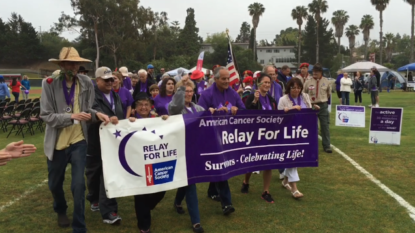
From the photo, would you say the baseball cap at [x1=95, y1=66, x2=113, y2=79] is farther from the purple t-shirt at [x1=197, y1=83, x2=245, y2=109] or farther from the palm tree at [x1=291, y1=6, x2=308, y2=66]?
the palm tree at [x1=291, y1=6, x2=308, y2=66]

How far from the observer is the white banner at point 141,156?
3.78 m

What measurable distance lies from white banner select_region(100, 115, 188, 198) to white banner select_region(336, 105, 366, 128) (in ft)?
25.4

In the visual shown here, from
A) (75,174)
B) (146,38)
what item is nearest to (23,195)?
(75,174)

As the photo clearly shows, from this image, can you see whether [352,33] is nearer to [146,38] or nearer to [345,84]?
[146,38]

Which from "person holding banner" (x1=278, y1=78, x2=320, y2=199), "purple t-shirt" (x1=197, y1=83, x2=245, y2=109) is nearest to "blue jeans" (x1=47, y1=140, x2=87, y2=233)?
A: "purple t-shirt" (x1=197, y1=83, x2=245, y2=109)

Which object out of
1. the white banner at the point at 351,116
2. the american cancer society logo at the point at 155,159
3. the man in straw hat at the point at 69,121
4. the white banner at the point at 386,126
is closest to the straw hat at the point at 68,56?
the man in straw hat at the point at 69,121

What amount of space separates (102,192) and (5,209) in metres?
1.60

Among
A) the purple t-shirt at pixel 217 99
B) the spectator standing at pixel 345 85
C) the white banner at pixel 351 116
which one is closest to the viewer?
the purple t-shirt at pixel 217 99

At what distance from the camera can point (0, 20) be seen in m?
75.9

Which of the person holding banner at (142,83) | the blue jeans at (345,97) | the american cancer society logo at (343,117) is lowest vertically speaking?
the american cancer society logo at (343,117)

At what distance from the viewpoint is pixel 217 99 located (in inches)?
181

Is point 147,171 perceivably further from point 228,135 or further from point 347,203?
point 347,203

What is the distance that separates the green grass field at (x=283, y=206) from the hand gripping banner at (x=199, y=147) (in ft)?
1.94

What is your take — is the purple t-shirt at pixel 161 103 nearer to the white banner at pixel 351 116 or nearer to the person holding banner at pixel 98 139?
the person holding banner at pixel 98 139
